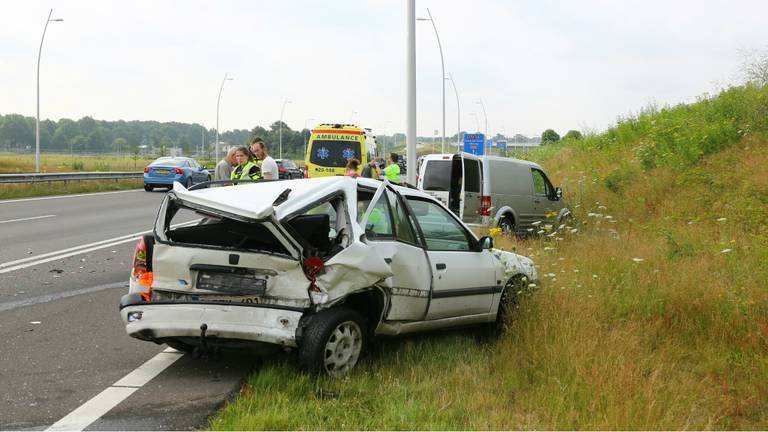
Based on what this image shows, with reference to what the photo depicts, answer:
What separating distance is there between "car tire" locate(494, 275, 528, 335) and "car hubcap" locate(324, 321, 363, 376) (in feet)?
6.47

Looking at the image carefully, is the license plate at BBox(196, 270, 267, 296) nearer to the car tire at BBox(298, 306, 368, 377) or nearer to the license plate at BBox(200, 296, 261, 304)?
the license plate at BBox(200, 296, 261, 304)

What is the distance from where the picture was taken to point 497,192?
16156mm

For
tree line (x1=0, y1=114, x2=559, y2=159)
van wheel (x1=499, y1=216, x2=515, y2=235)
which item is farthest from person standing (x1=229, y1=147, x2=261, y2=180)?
tree line (x1=0, y1=114, x2=559, y2=159)

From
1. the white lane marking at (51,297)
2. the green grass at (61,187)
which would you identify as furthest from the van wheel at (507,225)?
the green grass at (61,187)

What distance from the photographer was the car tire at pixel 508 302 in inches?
296

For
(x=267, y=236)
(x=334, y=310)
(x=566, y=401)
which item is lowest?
(x=566, y=401)

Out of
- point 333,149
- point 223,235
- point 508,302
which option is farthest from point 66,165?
point 223,235

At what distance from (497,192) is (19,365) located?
11.3 meters

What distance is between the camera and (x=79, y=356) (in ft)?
21.4

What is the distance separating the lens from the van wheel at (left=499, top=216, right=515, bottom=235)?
642 inches

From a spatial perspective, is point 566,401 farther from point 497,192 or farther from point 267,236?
point 497,192

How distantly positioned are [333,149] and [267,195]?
22.3 meters

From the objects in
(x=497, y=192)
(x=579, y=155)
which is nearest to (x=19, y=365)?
(x=497, y=192)

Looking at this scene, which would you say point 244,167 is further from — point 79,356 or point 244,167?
point 79,356
